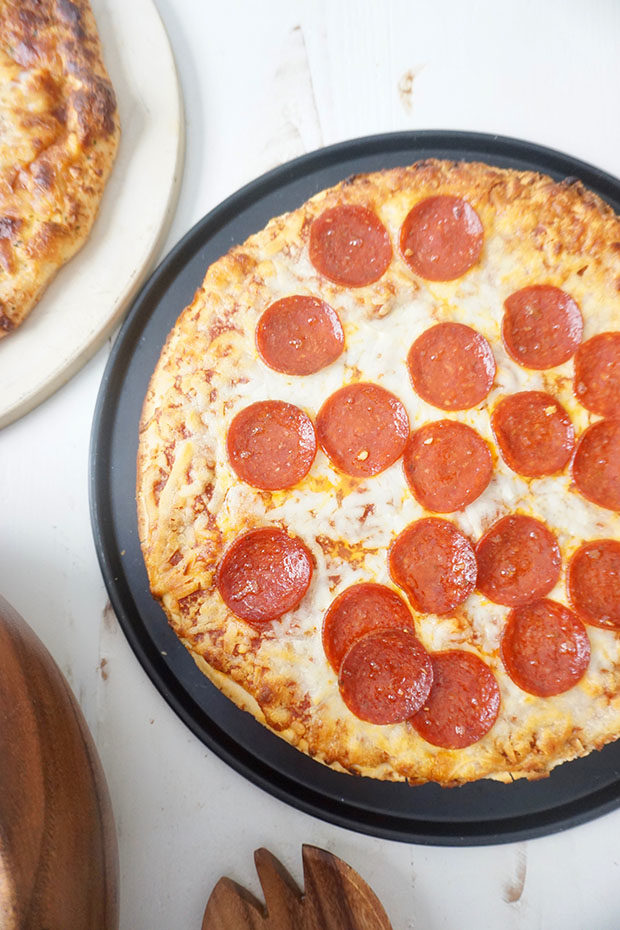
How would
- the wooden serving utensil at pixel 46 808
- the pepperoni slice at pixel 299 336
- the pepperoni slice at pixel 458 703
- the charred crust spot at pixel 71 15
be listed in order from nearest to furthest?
the wooden serving utensil at pixel 46 808 → the pepperoni slice at pixel 458 703 → the pepperoni slice at pixel 299 336 → the charred crust spot at pixel 71 15

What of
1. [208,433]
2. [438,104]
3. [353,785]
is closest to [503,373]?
[208,433]

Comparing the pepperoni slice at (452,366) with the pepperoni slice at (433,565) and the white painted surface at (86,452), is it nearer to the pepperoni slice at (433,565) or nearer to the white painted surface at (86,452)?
the pepperoni slice at (433,565)

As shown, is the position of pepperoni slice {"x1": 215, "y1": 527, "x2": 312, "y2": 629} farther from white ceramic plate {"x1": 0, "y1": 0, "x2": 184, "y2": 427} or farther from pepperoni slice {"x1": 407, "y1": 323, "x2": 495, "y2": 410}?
white ceramic plate {"x1": 0, "y1": 0, "x2": 184, "y2": 427}

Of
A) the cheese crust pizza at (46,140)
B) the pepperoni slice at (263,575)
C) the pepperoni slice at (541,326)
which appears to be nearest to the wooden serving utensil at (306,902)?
the pepperoni slice at (263,575)

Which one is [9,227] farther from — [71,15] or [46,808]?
[46,808]

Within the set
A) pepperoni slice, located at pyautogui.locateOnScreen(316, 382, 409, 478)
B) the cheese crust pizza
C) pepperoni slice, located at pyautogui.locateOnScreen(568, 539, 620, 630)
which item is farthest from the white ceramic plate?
pepperoni slice, located at pyautogui.locateOnScreen(568, 539, 620, 630)

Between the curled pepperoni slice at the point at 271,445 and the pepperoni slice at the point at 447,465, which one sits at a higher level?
the curled pepperoni slice at the point at 271,445
